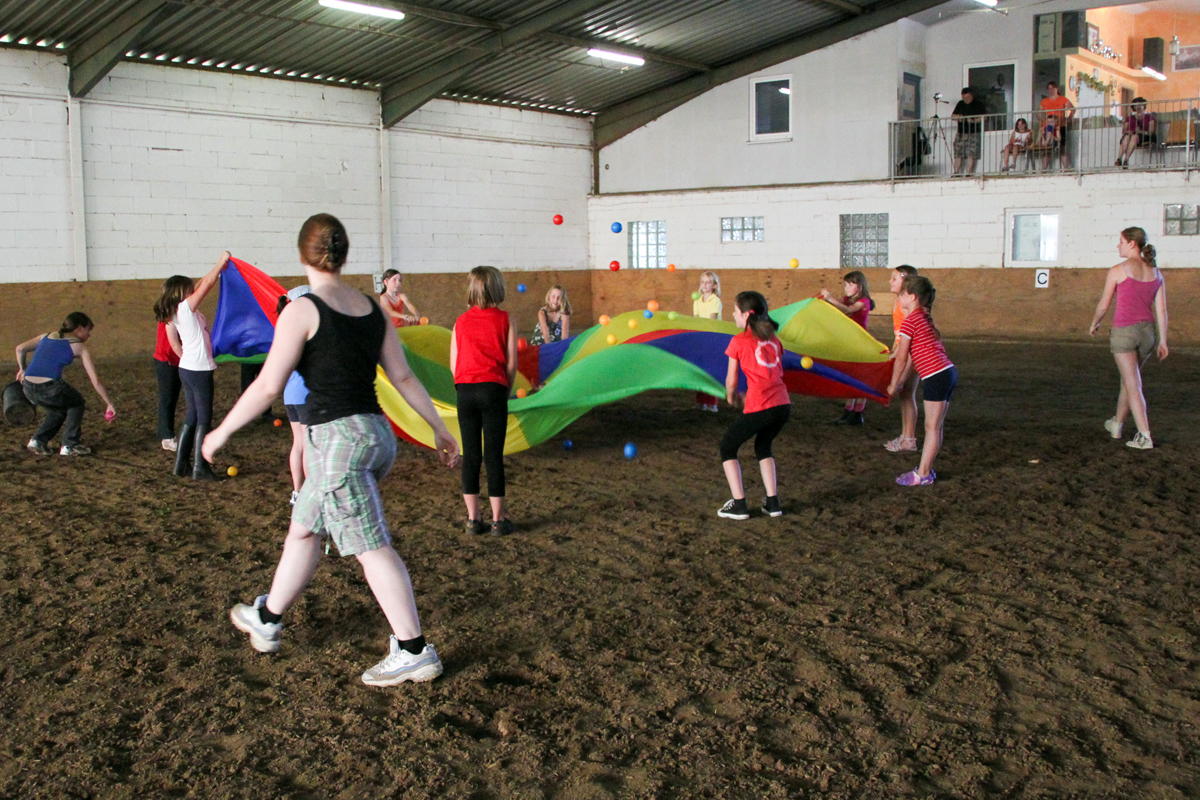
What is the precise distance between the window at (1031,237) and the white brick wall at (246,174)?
8.63 m

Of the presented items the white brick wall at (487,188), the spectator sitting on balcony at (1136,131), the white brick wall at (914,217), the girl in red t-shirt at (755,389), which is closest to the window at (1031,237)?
the white brick wall at (914,217)

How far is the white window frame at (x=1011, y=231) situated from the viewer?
53.2ft

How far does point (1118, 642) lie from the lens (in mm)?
3805

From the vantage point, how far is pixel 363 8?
528 inches

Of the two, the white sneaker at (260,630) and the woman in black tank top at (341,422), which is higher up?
the woman in black tank top at (341,422)

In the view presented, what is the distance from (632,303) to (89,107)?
34.7 ft

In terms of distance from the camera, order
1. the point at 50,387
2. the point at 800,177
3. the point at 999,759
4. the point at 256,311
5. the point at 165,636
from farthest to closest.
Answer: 1. the point at 800,177
2. the point at 256,311
3. the point at 50,387
4. the point at 165,636
5. the point at 999,759

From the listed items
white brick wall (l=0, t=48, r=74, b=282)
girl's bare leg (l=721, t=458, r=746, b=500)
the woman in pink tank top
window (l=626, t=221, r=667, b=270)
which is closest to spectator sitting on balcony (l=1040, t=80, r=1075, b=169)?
window (l=626, t=221, r=667, b=270)

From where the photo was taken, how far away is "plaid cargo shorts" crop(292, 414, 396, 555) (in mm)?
3344

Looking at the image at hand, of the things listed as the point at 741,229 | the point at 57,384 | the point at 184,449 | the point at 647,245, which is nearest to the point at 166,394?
the point at 57,384

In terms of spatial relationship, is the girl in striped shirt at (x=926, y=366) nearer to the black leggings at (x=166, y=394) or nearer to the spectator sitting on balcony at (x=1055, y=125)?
the black leggings at (x=166, y=394)

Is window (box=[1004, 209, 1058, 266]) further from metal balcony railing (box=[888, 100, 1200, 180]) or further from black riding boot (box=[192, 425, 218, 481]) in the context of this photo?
black riding boot (box=[192, 425, 218, 481])

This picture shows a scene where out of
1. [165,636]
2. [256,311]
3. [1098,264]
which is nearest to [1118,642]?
[165,636]

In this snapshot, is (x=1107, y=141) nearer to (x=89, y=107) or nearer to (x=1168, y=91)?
(x=1168, y=91)
